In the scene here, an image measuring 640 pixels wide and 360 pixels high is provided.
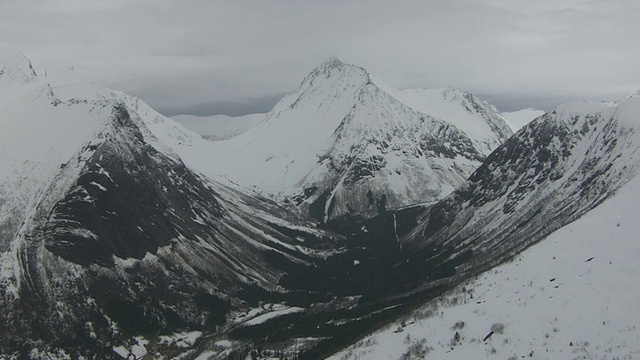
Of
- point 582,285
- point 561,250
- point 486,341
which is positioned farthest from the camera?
point 561,250

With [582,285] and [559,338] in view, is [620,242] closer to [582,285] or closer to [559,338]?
[582,285]

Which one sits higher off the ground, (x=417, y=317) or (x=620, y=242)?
(x=620, y=242)

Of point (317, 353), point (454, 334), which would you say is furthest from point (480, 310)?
point (317, 353)

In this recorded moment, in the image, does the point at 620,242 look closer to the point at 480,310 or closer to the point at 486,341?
the point at 480,310

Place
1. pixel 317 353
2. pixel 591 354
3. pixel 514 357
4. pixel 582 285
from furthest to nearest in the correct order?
pixel 317 353
pixel 582 285
pixel 514 357
pixel 591 354

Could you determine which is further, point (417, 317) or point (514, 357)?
point (417, 317)

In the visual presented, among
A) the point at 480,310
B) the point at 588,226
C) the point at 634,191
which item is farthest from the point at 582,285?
the point at 634,191

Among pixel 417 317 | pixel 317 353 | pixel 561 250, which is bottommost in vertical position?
pixel 317 353
